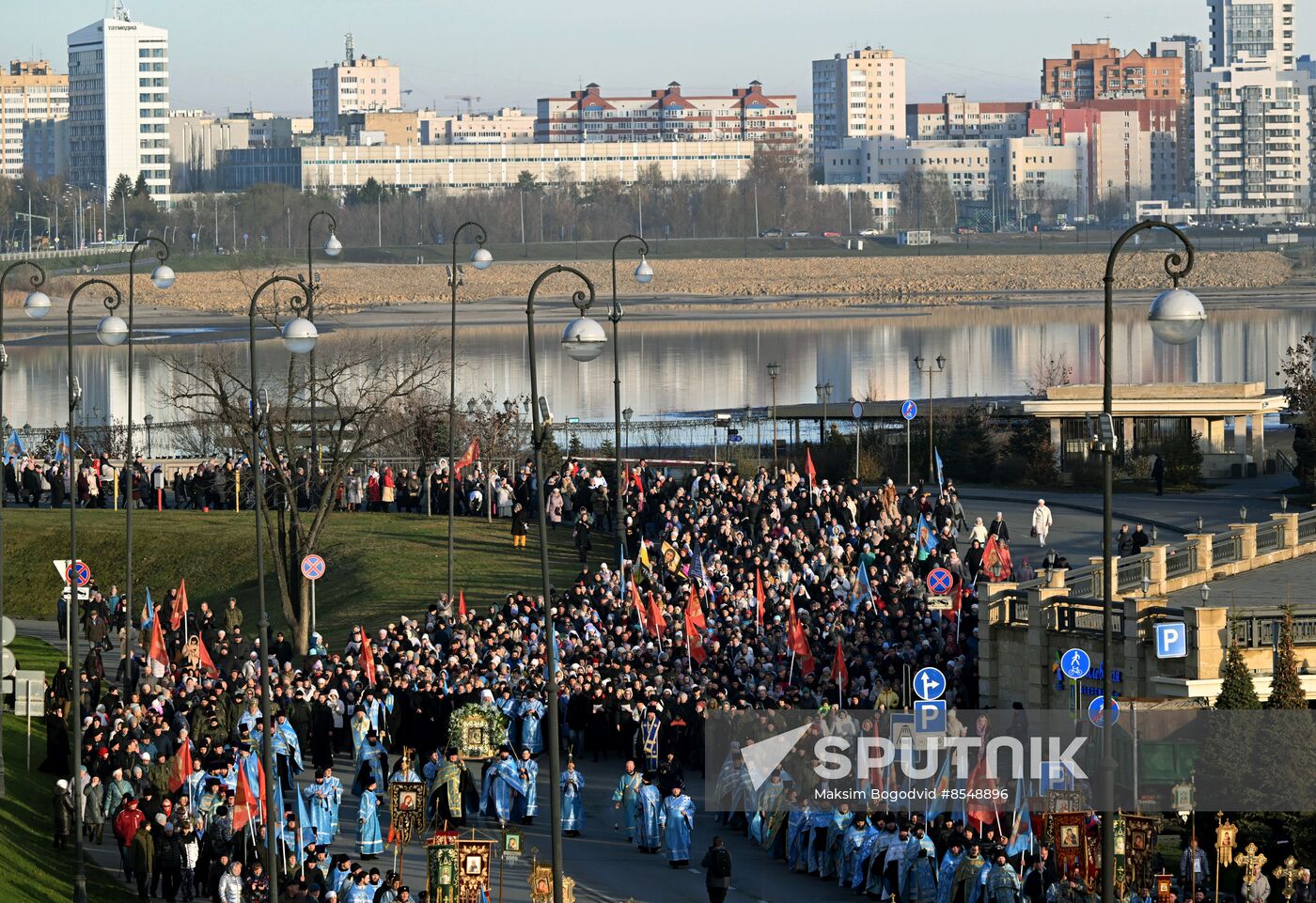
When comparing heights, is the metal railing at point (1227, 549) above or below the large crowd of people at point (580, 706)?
above

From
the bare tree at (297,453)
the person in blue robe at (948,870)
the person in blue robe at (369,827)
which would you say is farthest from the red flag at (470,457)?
the person in blue robe at (948,870)

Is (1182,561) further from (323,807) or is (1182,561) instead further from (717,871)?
(323,807)

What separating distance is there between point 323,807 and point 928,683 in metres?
6.55

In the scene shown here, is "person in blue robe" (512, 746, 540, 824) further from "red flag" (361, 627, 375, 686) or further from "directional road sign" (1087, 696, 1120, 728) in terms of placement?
"directional road sign" (1087, 696, 1120, 728)

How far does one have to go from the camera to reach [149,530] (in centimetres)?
4441

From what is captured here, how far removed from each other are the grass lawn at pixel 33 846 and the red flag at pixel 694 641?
27.2 feet

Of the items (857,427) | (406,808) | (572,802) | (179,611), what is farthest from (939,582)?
(857,427)

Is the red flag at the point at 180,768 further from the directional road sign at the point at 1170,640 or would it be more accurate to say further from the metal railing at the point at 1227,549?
the metal railing at the point at 1227,549

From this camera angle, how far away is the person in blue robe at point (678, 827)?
877 inches

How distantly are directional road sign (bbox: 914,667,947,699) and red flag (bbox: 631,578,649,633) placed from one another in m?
7.32

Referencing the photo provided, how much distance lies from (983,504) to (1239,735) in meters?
24.1

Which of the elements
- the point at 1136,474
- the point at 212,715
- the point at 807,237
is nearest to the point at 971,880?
the point at 212,715

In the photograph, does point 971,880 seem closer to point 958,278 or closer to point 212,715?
point 212,715

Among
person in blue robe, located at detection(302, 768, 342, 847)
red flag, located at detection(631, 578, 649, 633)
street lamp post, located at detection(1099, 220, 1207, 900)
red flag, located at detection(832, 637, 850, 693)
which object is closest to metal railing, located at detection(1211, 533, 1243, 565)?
red flag, located at detection(832, 637, 850, 693)
